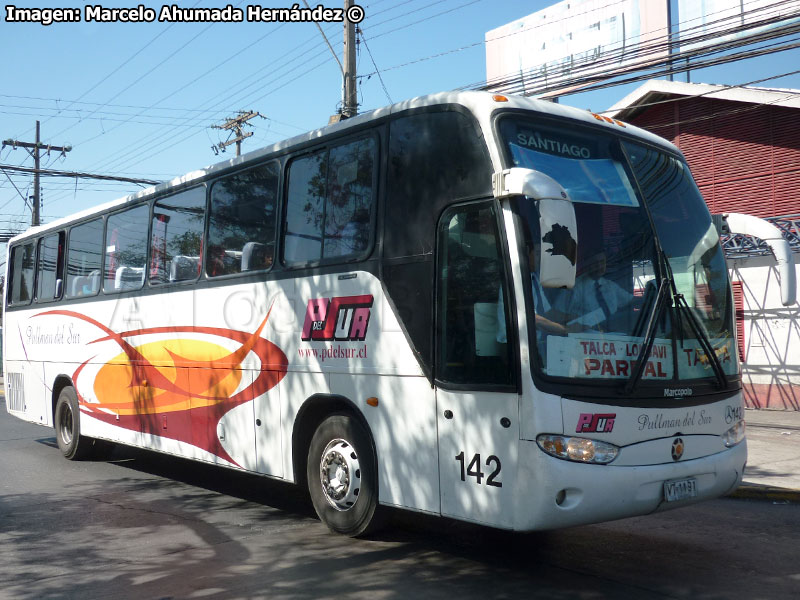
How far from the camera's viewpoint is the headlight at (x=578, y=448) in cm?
530

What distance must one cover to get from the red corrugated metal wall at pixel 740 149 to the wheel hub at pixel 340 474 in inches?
495

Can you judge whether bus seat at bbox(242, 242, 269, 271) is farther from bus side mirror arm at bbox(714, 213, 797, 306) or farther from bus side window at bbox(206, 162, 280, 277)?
bus side mirror arm at bbox(714, 213, 797, 306)

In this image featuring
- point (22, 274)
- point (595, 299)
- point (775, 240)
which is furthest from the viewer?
point (22, 274)

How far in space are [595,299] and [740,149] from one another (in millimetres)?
14736

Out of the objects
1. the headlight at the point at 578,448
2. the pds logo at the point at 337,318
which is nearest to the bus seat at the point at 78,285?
the pds logo at the point at 337,318

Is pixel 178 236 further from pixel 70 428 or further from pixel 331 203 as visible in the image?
pixel 70 428

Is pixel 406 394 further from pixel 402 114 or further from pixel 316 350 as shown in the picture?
pixel 402 114

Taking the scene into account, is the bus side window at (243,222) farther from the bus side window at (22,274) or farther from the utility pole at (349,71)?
the utility pole at (349,71)

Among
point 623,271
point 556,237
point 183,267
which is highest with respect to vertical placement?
point 183,267

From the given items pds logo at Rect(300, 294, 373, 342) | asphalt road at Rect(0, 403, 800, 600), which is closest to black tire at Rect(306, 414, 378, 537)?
asphalt road at Rect(0, 403, 800, 600)

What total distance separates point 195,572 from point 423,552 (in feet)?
5.62

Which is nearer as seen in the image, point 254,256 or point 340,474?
point 340,474

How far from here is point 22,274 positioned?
13.9 m

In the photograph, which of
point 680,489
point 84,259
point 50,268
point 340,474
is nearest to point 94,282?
point 84,259
